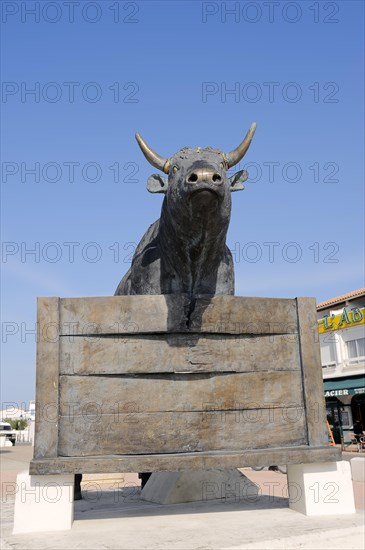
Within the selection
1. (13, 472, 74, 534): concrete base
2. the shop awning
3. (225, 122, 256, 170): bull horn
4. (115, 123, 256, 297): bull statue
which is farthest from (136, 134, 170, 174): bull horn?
the shop awning

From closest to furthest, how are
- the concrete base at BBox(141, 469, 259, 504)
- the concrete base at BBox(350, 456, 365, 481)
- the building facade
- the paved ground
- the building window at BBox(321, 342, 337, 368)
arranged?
the paved ground < the concrete base at BBox(141, 469, 259, 504) < the concrete base at BBox(350, 456, 365, 481) < the building facade < the building window at BBox(321, 342, 337, 368)

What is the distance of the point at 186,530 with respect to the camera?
353cm

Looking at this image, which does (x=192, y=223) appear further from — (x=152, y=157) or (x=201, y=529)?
(x=201, y=529)

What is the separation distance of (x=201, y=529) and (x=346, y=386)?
17.9m

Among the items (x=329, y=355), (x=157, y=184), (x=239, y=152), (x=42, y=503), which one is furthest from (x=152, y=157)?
(x=329, y=355)

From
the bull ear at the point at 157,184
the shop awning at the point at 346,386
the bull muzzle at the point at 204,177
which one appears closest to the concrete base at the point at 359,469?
the bull ear at the point at 157,184

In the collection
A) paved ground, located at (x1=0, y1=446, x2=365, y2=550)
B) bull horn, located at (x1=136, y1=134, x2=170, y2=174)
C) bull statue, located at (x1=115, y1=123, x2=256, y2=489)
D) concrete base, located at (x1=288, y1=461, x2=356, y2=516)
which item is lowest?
paved ground, located at (x1=0, y1=446, x2=365, y2=550)

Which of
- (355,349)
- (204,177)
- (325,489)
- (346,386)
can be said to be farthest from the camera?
(355,349)

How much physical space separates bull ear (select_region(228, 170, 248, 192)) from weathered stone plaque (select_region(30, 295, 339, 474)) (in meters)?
0.89

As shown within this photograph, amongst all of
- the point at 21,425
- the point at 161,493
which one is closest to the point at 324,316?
the point at 161,493

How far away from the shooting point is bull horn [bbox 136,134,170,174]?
412cm

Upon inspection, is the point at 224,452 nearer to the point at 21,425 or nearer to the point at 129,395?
the point at 129,395

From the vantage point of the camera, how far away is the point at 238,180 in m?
4.21

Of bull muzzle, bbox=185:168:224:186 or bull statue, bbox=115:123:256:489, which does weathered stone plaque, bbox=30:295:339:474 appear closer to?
bull statue, bbox=115:123:256:489
